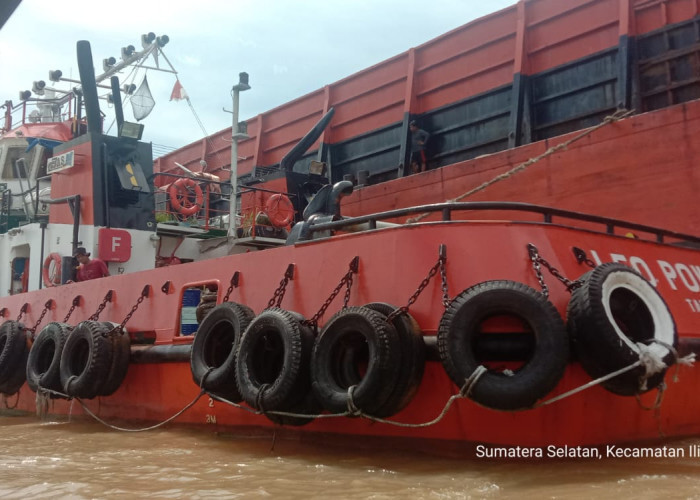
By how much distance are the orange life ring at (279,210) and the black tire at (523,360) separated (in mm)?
5269

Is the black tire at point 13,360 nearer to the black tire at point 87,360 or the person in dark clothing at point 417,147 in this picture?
the black tire at point 87,360

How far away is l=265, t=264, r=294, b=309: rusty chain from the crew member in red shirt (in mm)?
3213

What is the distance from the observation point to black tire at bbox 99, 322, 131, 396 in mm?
5613

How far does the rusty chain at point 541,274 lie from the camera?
361 centimetres

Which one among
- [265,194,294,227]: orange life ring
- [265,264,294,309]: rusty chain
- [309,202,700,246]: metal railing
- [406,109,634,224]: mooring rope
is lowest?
[265,264,294,309]: rusty chain

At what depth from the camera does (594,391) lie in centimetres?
366

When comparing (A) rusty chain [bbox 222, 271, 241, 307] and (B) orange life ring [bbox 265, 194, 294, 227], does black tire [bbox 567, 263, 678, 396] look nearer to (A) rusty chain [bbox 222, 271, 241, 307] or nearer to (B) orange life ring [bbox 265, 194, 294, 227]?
(A) rusty chain [bbox 222, 271, 241, 307]

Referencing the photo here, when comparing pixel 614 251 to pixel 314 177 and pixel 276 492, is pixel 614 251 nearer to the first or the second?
pixel 276 492

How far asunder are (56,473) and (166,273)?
2.36m

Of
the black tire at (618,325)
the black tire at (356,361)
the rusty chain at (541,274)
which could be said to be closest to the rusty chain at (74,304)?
the black tire at (356,361)

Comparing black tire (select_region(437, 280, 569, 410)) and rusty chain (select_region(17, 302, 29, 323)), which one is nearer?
black tire (select_region(437, 280, 569, 410))

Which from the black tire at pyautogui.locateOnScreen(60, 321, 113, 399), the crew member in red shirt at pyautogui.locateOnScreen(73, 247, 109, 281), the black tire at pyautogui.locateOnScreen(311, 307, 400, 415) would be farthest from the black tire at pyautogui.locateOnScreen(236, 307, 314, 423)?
the crew member in red shirt at pyautogui.locateOnScreen(73, 247, 109, 281)

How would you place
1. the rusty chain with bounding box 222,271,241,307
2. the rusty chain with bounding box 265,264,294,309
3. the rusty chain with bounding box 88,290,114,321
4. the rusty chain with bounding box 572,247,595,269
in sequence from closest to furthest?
the rusty chain with bounding box 572,247,595,269, the rusty chain with bounding box 265,264,294,309, the rusty chain with bounding box 222,271,241,307, the rusty chain with bounding box 88,290,114,321

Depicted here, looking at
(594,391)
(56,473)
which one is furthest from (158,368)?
(594,391)
